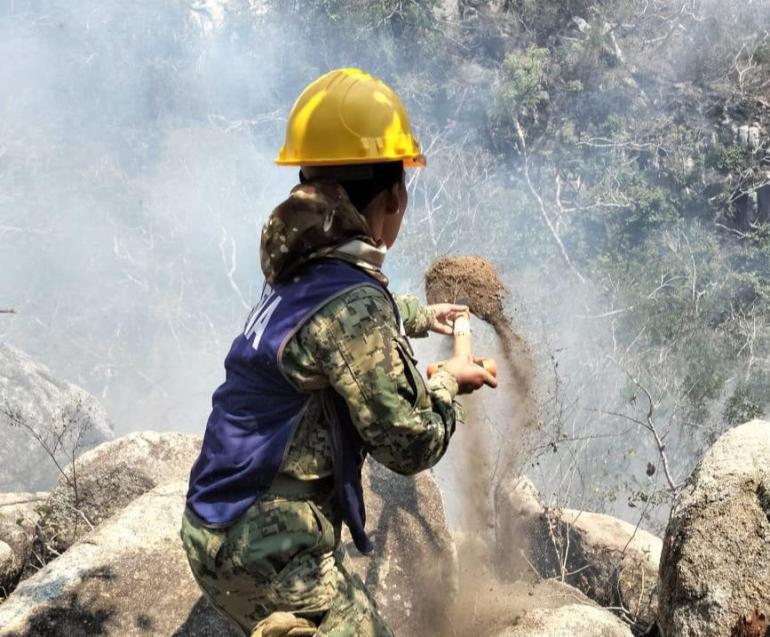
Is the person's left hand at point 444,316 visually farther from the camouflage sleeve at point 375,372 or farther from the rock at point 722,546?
the rock at point 722,546

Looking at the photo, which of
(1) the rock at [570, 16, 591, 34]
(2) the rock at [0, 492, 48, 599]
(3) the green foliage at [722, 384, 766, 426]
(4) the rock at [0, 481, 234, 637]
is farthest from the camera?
(1) the rock at [570, 16, 591, 34]

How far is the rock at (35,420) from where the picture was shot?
15.0 meters

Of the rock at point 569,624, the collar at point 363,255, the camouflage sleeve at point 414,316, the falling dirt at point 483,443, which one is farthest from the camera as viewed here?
the falling dirt at point 483,443

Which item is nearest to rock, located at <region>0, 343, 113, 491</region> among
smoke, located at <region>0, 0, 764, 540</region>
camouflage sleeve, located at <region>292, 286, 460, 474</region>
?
smoke, located at <region>0, 0, 764, 540</region>

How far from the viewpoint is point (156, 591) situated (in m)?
3.22

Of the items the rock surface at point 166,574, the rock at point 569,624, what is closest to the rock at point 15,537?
the rock surface at point 166,574

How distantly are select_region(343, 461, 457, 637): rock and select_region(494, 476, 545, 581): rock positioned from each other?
519mm

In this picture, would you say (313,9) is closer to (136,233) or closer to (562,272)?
(136,233)

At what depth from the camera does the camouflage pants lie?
1.77 m

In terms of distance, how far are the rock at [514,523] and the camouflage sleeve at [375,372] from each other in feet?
8.91

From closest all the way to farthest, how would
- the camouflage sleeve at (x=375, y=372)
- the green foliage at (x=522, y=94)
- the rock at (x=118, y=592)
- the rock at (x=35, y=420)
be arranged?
the camouflage sleeve at (x=375, y=372), the rock at (x=118, y=592), the rock at (x=35, y=420), the green foliage at (x=522, y=94)

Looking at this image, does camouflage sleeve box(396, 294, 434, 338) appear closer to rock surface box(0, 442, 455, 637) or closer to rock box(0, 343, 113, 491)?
rock surface box(0, 442, 455, 637)

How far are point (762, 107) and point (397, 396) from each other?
65.9 feet

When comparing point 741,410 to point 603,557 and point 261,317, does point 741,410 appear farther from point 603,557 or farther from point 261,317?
point 261,317
